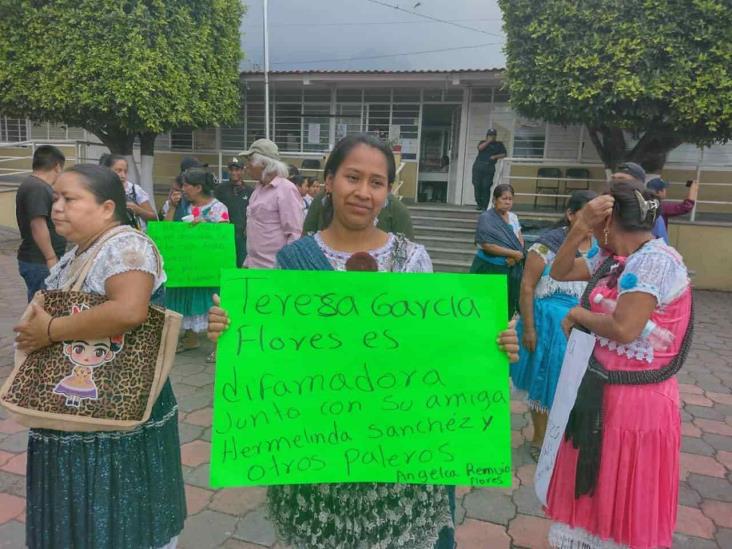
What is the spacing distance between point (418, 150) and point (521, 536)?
11.6 meters

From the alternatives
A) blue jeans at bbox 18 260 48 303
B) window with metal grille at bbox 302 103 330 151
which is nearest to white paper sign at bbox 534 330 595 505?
blue jeans at bbox 18 260 48 303

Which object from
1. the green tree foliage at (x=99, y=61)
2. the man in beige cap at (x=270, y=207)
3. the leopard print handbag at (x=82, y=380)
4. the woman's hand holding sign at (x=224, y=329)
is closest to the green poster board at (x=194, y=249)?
the man in beige cap at (x=270, y=207)

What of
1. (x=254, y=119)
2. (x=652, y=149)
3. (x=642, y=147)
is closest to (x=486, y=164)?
(x=642, y=147)

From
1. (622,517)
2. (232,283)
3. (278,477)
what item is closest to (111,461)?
(278,477)

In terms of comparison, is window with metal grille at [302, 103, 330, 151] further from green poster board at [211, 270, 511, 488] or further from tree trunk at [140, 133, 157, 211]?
green poster board at [211, 270, 511, 488]

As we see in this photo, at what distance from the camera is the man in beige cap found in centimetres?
401

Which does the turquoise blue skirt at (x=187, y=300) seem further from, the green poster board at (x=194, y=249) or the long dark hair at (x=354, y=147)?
the long dark hair at (x=354, y=147)

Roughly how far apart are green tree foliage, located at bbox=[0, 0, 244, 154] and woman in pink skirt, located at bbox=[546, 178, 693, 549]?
32.1 feet

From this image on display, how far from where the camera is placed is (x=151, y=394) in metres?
1.65

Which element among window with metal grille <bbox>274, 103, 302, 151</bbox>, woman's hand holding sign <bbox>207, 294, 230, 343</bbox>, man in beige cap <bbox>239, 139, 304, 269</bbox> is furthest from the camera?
window with metal grille <bbox>274, 103, 302, 151</bbox>

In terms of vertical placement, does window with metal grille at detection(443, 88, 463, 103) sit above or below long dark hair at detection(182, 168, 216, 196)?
above

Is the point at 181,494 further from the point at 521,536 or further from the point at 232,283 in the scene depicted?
the point at 521,536

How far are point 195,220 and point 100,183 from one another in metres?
2.81

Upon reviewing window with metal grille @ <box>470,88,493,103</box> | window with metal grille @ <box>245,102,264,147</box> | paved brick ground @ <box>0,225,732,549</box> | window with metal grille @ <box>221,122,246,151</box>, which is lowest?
paved brick ground @ <box>0,225,732,549</box>
